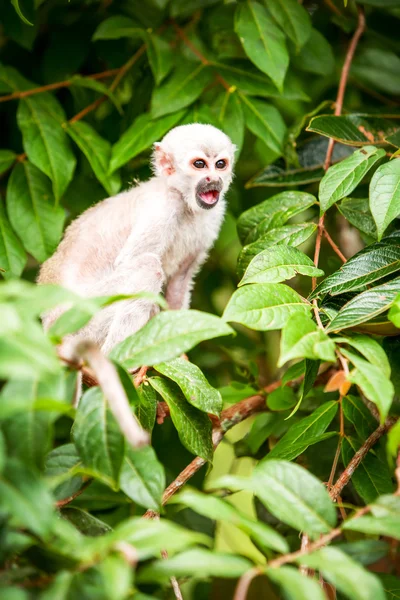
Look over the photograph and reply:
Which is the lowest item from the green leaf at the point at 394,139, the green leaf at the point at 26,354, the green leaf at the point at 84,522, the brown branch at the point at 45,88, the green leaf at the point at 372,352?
the green leaf at the point at 84,522

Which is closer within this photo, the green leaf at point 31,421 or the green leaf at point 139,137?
the green leaf at point 31,421

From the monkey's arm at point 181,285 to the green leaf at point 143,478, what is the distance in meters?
2.26

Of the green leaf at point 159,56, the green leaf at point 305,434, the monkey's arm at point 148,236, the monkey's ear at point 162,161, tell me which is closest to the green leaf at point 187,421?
the green leaf at point 305,434

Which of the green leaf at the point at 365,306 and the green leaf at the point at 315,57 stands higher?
the green leaf at the point at 315,57

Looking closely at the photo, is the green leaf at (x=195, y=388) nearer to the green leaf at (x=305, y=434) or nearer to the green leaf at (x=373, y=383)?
the green leaf at (x=305, y=434)

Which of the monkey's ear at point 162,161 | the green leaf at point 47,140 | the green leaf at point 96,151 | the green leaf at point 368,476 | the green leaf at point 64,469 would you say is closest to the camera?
the green leaf at point 64,469

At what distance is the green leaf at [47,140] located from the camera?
144 inches

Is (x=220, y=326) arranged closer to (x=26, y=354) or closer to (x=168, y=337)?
(x=168, y=337)

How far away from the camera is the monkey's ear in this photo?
4.04 m

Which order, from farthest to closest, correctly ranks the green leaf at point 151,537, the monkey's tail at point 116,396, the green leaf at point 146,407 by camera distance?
1. the green leaf at point 146,407
2. the green leaf at point 151,537
3. the monkey's tail at point 116,396

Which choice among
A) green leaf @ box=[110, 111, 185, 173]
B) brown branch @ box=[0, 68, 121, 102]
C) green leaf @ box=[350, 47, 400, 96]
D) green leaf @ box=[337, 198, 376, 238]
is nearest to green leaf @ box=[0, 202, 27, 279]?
green leaf @ box=[110, 111, 185, 173]

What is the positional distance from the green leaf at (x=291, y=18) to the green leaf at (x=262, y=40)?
5 cm

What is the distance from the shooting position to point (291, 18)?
3.87 meters

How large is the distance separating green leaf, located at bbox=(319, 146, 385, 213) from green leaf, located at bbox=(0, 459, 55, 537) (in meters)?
1.77
